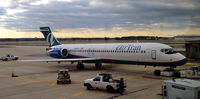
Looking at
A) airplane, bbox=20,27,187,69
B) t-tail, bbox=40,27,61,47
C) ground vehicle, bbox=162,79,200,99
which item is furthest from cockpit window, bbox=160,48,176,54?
t-tail, bbox=40,27,61,47

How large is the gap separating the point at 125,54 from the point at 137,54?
5.52ft

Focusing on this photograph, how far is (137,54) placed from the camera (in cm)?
2194

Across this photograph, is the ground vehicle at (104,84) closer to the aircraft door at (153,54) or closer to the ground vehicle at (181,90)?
the ground vehicle at (181,90)

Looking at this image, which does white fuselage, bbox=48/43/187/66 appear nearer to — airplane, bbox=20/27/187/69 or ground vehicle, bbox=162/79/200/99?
airplane, bbox=20/27/187/69

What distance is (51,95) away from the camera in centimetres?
1412

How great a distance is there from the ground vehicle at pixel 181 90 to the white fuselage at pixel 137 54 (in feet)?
31.3

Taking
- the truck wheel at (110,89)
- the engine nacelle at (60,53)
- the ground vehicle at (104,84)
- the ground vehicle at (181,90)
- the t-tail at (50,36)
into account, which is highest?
the t-tail at (50,36)

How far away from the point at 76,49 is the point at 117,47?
821 cm

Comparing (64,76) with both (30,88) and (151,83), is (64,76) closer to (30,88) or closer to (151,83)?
(30,88)

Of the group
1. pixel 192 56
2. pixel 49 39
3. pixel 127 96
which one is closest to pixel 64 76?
pixel 127 96

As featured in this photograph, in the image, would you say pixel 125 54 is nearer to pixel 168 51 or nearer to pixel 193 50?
pixel 168 51

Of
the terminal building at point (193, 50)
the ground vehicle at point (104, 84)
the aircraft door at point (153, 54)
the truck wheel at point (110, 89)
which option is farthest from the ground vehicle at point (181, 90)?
the terminal building at point (193, 50)

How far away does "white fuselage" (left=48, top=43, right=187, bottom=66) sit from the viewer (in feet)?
66.1

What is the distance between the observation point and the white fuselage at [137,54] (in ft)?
66.1
